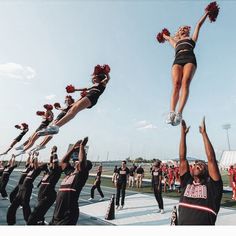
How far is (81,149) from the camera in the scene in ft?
15.5

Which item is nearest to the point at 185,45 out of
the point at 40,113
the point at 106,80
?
A: the point at 106,80

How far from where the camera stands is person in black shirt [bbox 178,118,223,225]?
10.6ft

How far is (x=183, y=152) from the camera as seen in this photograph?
12.6 feet

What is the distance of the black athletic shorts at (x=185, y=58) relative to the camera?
3.96 m

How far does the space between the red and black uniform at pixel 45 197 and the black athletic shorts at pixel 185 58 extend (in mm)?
3595

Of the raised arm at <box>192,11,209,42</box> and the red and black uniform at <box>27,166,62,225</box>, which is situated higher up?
the raised arm at <box>192,11,209,42</box>

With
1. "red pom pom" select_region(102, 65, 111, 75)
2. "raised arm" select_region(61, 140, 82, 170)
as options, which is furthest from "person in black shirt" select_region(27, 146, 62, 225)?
"red pom pom" select_region(102, 65, 111, 75)

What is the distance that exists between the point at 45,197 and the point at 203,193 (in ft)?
11.8

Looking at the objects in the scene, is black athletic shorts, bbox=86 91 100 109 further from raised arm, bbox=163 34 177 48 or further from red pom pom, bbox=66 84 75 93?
raised arm, bbox=163 34 177 48

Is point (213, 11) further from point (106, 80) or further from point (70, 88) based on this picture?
point (70, 88)

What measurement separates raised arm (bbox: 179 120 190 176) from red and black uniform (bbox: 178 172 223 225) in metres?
0.35
